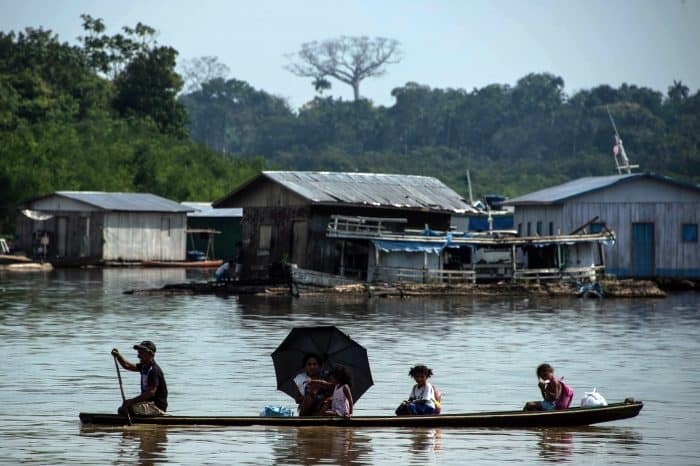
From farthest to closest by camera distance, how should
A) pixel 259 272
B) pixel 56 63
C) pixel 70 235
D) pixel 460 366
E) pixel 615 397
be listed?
pixel 56 63 → pixel 70 235 → pixel 259 272 → pixel 460 366 → pixel 615 397

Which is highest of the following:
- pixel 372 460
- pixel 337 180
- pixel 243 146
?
pixel 243 146

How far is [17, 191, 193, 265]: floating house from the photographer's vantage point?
60.4 meters

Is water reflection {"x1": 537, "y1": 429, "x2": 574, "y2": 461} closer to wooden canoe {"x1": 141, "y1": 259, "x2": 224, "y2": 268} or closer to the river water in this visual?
the river water

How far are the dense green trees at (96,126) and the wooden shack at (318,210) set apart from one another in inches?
1075

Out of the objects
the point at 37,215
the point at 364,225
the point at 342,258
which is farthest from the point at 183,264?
the point at 364,225

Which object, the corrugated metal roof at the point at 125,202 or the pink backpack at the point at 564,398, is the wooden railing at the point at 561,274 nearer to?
the corrugated metal roof at the point at 125,202

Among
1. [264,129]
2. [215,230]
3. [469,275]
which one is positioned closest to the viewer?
[469,275]

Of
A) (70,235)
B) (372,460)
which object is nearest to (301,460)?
(372,460)

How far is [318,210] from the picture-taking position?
42.7 metres

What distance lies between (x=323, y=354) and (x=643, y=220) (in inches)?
1288

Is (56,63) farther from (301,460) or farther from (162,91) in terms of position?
(301,460)

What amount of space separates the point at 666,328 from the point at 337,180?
15815mm

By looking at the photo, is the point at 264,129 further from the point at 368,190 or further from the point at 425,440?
the point at 425,440

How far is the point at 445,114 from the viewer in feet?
394
